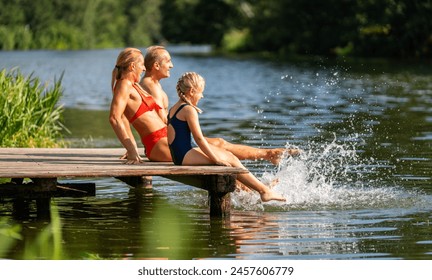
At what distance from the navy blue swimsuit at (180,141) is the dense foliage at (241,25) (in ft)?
159

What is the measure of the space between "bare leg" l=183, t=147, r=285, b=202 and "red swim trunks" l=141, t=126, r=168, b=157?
75cm

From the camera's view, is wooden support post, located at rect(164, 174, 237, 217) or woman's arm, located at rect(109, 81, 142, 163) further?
woman's arm, located at rect(109, 81, 142, 163)

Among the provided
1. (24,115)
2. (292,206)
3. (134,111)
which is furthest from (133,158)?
(24,115)

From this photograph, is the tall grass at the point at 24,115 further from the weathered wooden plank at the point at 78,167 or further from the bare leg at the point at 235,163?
the bare leg at the point at 235,163

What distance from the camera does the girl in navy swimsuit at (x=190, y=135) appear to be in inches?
424

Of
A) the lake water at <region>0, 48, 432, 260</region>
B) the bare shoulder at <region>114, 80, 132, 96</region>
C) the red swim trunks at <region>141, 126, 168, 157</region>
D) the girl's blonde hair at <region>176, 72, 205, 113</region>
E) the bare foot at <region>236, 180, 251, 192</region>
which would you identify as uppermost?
the girl's blonde hair at <region>176, 72, 205, 113</region>

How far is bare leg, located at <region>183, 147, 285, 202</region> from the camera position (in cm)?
1081

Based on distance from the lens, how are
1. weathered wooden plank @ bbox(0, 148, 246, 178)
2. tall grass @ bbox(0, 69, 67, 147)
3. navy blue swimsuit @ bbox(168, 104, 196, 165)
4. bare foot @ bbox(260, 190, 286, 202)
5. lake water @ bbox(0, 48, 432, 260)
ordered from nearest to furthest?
lake water @ bbox(0, 48, 432, 260) < weathered wooden plank @ bbox(0, 148, 246, 178) < navy blue swimsuit @ bbox(168, 104, 196, 165) < bare foot @ bbox(260, 190, 286, 202) < tall grass @ bbox(0, 69, 67, 147)

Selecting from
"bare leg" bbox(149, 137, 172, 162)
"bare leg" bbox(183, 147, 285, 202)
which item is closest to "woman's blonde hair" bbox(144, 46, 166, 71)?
"bare leg" bbox(149, 137, 172, 162)

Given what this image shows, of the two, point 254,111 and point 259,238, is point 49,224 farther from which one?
point 254,111

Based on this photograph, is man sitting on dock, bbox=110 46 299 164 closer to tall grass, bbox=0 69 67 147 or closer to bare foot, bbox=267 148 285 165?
bare foot, bbox=267 148 285 165

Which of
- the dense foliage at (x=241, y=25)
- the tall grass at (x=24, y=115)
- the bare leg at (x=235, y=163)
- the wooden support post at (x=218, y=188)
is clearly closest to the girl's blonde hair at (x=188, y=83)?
the bare leg at (x=235, y=163)

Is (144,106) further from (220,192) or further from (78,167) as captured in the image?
(220,192)
